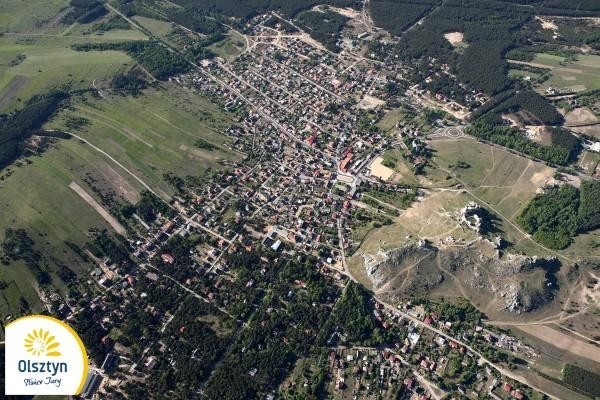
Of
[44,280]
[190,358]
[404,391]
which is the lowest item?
[404,391]

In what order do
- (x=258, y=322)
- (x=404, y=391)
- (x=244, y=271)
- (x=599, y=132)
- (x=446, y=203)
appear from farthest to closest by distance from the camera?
(x=599, y=132), (x=446, y=203), (x=244, y=271), (x=258, y=322), (x=404, y=391)

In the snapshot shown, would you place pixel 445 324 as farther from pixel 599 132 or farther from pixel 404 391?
pixel 599 132

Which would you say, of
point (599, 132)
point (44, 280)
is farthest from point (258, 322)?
point (599, 132)

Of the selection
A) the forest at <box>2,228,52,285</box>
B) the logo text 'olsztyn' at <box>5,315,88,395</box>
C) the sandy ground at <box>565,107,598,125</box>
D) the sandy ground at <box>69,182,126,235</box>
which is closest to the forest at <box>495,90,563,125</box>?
the sandy ground at <box>565,107,598,125</box>

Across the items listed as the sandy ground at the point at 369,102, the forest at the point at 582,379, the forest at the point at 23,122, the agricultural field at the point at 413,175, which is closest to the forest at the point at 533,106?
the sandy ground at the point at 369,102

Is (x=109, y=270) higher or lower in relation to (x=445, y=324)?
higher

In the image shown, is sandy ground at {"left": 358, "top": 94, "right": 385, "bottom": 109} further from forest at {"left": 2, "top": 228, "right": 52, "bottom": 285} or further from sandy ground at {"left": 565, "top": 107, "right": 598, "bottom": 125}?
forest at {"left": 2, "top": 228, "right": 52, "bottom": 285}

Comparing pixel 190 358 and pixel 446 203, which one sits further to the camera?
pixel 446 203
